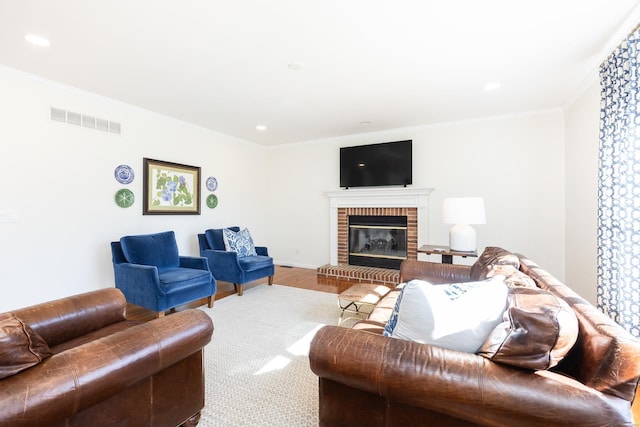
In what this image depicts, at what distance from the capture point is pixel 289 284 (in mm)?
4488

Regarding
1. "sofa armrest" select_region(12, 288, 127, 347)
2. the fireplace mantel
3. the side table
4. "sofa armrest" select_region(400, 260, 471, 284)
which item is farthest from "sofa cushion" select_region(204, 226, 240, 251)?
the side table

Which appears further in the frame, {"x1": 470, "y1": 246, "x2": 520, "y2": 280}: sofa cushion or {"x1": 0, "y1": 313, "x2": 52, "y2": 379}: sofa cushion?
{"x1": 470, "y1": 246, "x2": 520, "y2": 280}: sofa cushion

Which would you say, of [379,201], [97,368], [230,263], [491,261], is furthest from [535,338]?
[379,201]

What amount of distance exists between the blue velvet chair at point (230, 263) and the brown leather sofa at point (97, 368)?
2110mm

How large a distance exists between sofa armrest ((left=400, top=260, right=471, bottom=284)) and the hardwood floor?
1421mm

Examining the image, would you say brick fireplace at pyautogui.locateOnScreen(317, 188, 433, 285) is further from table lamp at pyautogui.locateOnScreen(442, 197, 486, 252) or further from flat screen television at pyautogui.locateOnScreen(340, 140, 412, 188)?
table lamp at pyautogui.locateOnScreen(442, 197, 486, 252)

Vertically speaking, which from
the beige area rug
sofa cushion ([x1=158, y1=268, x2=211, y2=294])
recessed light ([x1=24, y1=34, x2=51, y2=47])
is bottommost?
the beige area rug

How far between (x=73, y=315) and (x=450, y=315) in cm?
200

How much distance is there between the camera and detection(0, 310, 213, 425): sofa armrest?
901mm

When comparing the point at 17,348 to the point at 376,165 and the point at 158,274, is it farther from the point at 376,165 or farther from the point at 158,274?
the point at 376,165

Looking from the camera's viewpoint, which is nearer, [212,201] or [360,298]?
[360,298]

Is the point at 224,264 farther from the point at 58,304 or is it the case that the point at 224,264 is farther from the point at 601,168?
the point at 601,168

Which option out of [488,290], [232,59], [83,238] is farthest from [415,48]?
[83,238]

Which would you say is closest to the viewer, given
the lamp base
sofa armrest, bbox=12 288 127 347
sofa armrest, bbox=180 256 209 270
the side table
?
sofa armrest, bbox=12 288 127 347
